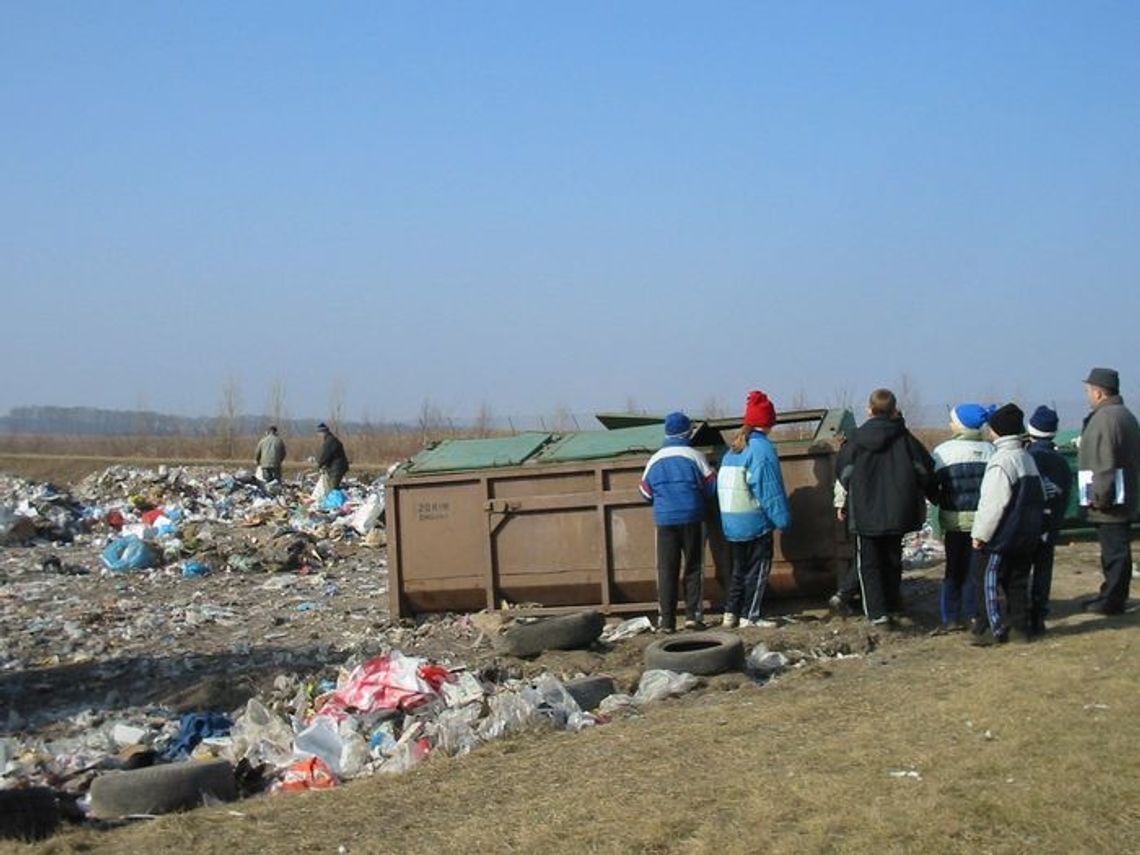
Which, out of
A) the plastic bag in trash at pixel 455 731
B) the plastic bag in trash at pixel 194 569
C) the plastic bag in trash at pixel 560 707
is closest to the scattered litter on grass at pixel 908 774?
the plastic bag in trash at pixel 560 707

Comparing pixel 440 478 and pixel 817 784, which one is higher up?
pixel 440 478

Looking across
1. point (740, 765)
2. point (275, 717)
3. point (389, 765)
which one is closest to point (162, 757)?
point (275, 717)

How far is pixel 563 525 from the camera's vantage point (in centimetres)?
1149

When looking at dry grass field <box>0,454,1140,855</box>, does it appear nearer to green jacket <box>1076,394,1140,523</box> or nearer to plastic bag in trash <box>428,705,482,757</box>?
plastic bag in trash <box>428,705,482,757</box>

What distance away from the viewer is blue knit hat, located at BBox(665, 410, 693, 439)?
10844mm

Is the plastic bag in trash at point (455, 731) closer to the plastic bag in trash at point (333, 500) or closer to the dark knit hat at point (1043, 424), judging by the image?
the dark knit hat at point (1043, 424)

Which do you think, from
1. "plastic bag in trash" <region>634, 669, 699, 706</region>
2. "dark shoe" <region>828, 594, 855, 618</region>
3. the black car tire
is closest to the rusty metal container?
Answer: "dark shoe" <region>828, 594, 855, 618</region>

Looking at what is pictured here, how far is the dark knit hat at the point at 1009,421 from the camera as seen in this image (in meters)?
9.02

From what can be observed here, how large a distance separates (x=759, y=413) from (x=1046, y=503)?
218cm

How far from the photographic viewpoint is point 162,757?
323 inches

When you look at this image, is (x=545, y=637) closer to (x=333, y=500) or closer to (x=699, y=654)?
(x=699, y=654)

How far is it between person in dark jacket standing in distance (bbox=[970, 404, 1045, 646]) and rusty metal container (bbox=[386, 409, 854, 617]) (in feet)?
6.30

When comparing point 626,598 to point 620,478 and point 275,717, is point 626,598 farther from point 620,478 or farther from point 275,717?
point 275,717

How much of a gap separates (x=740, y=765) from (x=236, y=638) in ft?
24.1
